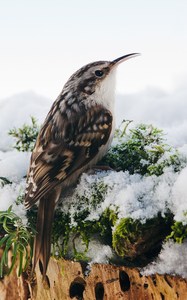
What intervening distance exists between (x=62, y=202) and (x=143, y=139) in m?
0.41

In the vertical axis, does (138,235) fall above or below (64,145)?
below

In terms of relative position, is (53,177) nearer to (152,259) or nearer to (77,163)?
(77,163)

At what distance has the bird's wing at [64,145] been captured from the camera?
1.87 metres

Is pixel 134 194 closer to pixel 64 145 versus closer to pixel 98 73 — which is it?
pixel 64 145

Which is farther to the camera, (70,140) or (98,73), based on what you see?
(98,73)

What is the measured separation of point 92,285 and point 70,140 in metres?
0.55

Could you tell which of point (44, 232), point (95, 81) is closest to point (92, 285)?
point (44, 232)

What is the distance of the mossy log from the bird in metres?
0.08

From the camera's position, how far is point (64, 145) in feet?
6.38

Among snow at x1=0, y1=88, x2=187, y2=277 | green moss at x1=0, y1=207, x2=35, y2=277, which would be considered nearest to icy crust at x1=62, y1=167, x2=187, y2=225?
snow at x1=0, y1=88, x2=187, y2=277

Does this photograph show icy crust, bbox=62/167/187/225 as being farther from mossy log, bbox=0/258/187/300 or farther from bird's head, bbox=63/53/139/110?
bird's head, bbox=63/53/139/110

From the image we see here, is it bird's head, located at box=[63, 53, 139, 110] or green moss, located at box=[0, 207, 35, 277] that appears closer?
green moss, located at box=[0, 207, 35, 277]

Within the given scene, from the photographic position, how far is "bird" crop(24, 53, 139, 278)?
1.86m

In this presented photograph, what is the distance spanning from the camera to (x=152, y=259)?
170 centimetres
